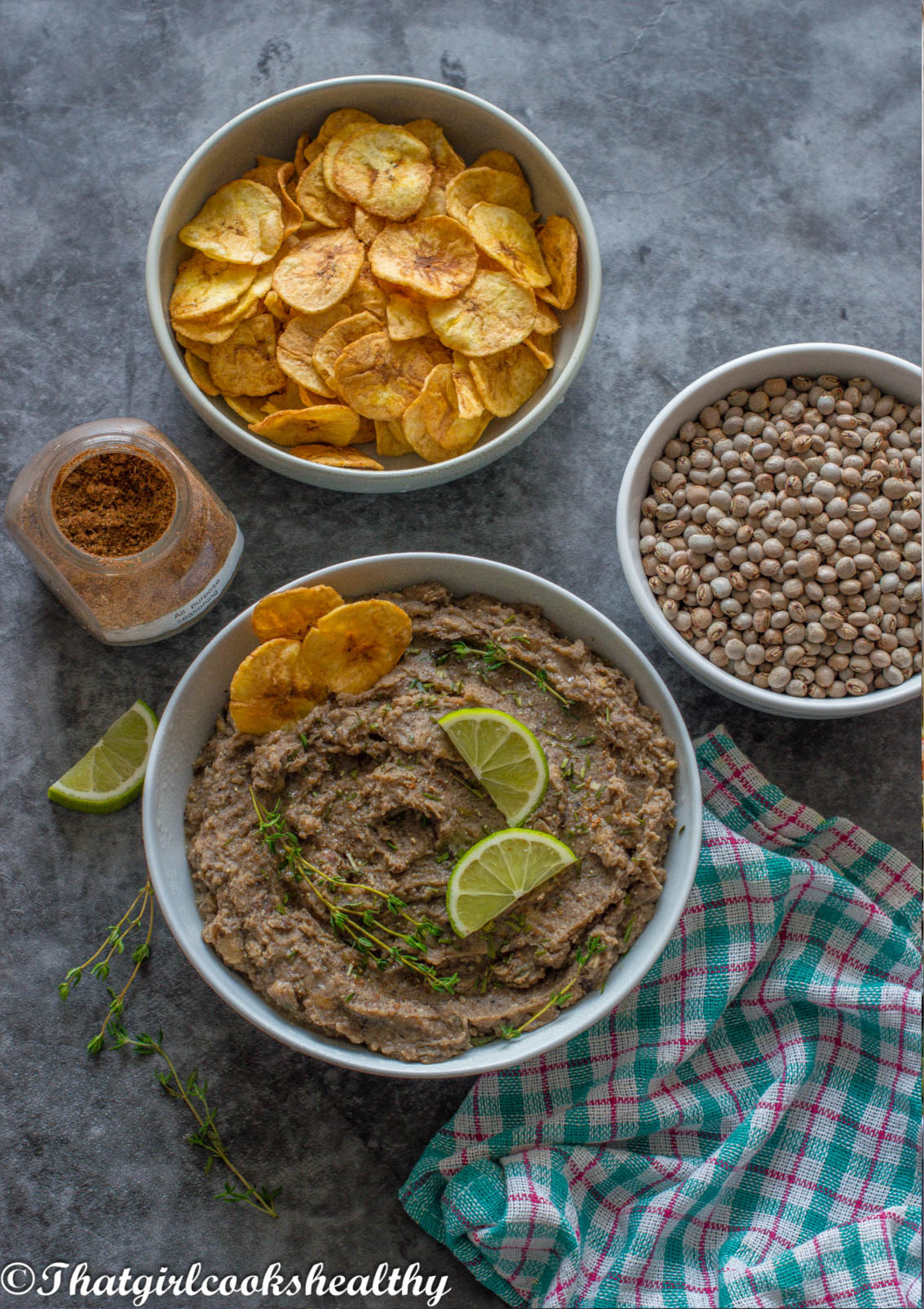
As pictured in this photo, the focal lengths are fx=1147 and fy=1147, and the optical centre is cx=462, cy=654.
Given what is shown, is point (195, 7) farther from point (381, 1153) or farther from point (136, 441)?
point (381, 1153)

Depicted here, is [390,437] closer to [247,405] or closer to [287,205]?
[247,405]

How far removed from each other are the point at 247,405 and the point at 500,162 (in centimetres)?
91

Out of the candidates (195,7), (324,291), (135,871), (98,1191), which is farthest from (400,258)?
(98,1191)

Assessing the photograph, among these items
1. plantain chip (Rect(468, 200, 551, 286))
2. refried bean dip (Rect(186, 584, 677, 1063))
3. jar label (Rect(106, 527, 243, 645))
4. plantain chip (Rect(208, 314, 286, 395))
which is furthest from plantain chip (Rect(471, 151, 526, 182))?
refried bean dip (Rect(186, 584, 677, 1063))

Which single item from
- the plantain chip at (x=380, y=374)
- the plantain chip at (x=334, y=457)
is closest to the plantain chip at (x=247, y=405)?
the plantain chip at (x=334, y=457)

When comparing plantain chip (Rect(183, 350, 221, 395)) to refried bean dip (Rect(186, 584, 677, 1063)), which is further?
plantain chip (Rect(183, 350, 221, 395))

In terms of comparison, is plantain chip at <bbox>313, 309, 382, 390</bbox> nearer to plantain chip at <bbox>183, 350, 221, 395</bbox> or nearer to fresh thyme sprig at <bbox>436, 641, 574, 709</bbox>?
plantain chip at <bbox>183, 350, 221, 395</bbox>

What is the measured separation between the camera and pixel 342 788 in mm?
2635

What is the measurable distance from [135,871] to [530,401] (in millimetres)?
1581

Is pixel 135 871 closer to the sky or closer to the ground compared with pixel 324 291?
closer to the ground

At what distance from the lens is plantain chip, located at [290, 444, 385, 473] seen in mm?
2801

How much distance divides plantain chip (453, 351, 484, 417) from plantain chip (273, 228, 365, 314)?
323mm

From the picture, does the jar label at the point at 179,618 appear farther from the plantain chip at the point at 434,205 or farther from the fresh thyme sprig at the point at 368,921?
the plantain chip at the point at 434,205

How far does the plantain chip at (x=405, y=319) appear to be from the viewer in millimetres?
2805
